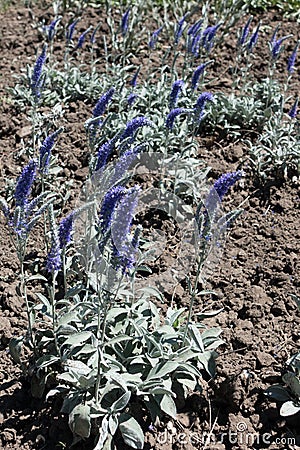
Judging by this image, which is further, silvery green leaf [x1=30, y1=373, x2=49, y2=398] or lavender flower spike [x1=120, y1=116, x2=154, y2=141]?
lavender flower spike [x1=120, y1=116, x2=154, y2=141]

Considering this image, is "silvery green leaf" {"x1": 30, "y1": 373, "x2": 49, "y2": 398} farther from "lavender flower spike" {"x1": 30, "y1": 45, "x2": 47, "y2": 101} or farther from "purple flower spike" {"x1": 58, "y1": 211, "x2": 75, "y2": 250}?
"lavender flower spike" {"x1": 30, "y1": 45, "x2": 47, "y2": 101}

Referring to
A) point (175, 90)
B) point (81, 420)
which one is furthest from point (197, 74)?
point (81, 420)

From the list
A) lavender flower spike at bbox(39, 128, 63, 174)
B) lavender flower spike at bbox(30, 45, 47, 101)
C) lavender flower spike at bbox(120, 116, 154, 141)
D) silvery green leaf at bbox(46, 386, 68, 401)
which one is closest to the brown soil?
silvery green leaf at bbox(46, 386, 68, 401)

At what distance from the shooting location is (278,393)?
12.2 ft

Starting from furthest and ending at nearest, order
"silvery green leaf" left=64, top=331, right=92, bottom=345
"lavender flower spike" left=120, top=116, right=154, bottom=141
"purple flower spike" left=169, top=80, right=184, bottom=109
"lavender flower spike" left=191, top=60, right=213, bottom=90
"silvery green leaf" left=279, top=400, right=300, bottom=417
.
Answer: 1. "lavender flower spike" left=191, top=60, right=213, bottom=90
2. "purple flower spike" left=169, top=80, right=184, bottom=109
3. "lavender flower spike" left=120, top=116, right=154, bottom=141
4. "silvery green leaf" left=279, top=400, right=300, bottom=417
5. "silvery green leaf" left=64, top=331, right=92, bottom=345

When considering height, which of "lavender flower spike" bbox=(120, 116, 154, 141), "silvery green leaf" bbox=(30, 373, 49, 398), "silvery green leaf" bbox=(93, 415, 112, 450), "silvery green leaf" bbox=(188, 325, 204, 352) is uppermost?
"lavender flower spike" bbox=(120, 116, 154, 141)

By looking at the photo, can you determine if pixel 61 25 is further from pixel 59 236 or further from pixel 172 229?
pixel 59 236

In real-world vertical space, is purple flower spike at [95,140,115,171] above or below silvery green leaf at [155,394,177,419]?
above

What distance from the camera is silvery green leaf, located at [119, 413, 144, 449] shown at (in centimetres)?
328

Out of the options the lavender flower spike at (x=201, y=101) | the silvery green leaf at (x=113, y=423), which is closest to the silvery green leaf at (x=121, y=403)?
the silvery green leaf at (x=113, y=423)

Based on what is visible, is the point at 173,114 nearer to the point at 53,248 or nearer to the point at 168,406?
the point at 53,248

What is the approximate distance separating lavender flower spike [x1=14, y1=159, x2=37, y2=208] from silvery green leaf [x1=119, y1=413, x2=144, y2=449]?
1302 millimetres

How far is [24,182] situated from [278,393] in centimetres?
196

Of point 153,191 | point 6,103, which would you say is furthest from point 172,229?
point 6,103
